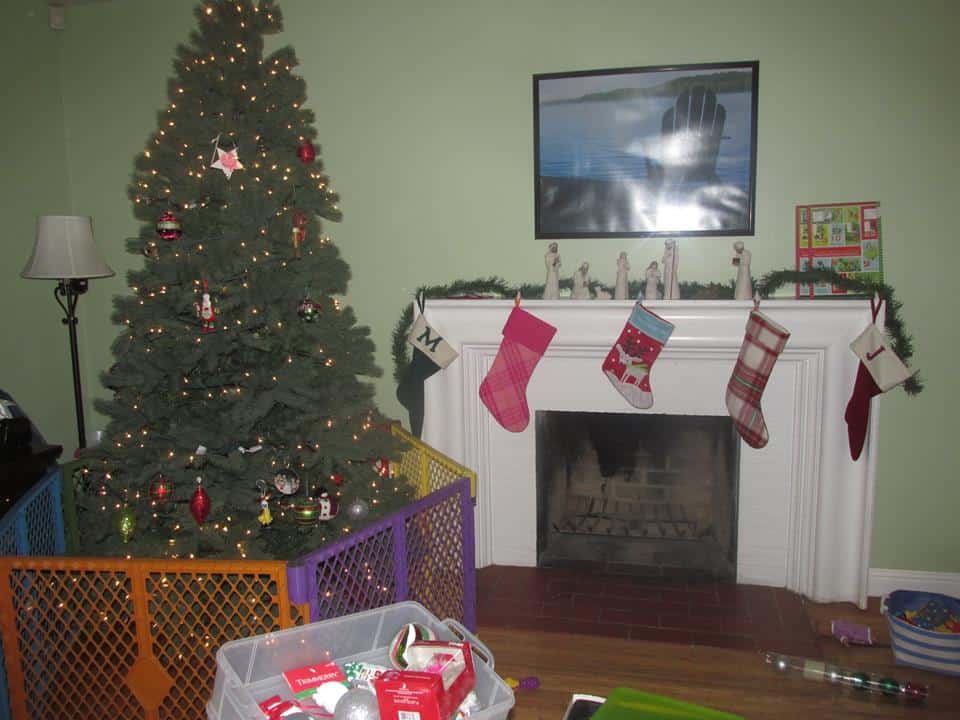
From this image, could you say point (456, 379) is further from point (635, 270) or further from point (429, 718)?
point (429, 718)

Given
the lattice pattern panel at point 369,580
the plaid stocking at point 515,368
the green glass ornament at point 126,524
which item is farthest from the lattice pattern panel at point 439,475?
the green glass ornament at point 126,524

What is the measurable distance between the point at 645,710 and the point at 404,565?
121 cm

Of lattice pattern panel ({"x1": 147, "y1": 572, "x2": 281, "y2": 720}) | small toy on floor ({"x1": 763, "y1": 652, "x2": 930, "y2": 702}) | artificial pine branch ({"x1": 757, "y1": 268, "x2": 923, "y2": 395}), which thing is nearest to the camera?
lattice pattern panel ({"x1": 147, "y1": 572, "x2": 281, "y2": 720})

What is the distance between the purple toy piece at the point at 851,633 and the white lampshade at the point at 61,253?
3.36 meters

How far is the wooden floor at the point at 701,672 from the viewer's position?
2463 millimetres

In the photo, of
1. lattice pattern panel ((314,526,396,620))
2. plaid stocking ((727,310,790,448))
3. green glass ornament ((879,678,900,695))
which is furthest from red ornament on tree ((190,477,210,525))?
green glass ornament ((879,678,900,695))

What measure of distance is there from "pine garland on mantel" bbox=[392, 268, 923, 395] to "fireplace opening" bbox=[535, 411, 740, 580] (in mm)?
574

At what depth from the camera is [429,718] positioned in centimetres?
132

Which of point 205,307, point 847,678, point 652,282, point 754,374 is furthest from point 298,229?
point 847,678

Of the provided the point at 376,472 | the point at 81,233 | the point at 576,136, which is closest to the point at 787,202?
the point at 576,136

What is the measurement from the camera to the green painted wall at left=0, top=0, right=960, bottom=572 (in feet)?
9.32

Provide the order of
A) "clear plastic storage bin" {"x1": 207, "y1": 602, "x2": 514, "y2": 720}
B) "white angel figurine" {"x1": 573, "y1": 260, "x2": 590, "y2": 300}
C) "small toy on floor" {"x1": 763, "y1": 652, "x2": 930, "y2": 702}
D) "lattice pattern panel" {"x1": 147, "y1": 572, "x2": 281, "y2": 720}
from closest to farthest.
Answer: "clear plastic storage bin" {"x1": 207, "y1": 602, "x2": 514, "y2": 720} < "lattice pattern panel" {"x1": 147, "y1": 572, "x2": 281, "y2": 720} < "small toy on floor" {"x1": 763, "y1": 652, "x2": 930, "y2": 702} < "white angel figurine" {"x1": 573, "y1": 260, "x2": 590, "y2": 300}

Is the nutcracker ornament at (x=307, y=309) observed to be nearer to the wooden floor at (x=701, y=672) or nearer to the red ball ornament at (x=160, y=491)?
the red ball ornament at (x=160, y=491)

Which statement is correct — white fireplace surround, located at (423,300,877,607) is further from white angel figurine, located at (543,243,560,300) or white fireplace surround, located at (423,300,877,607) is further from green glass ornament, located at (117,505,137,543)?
green glass ornament, located at (117,505,137,543)
